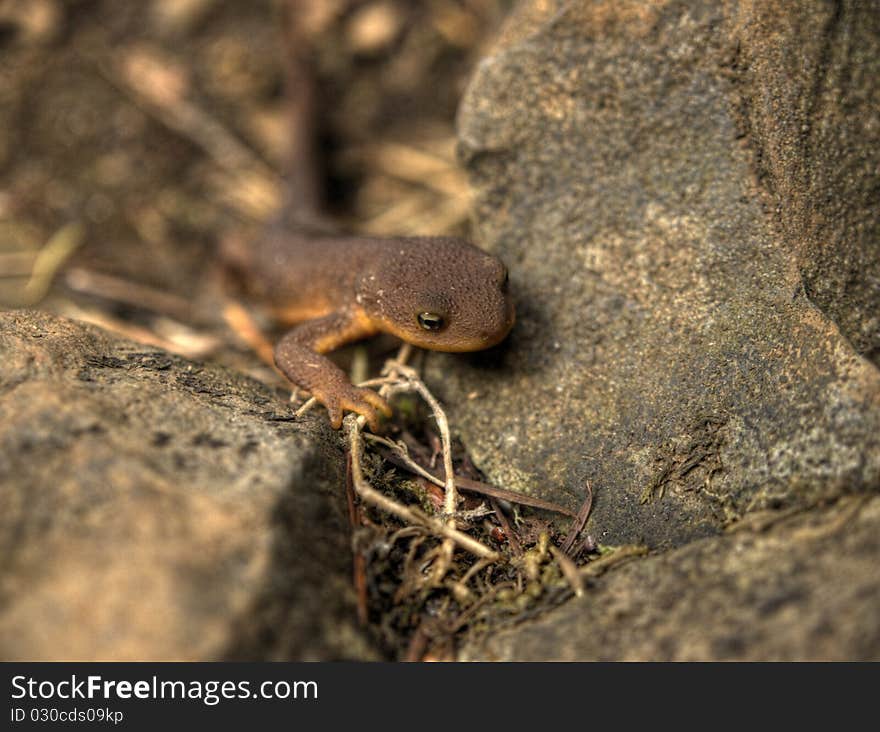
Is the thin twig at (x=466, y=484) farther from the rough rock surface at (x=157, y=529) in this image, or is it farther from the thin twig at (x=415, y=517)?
the rough rock surface at (x=157, y=529)

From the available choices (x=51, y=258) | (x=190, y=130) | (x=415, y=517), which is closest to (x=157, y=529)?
(x=415, y=517)

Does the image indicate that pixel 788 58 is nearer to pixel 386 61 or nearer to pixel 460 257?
pixel 460 257

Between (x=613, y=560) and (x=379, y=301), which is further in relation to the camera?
(x=379, y=301)

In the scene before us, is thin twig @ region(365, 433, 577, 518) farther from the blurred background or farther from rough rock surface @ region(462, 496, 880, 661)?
the blurred background

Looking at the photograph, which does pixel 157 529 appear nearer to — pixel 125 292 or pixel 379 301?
Result: pixel 379 301

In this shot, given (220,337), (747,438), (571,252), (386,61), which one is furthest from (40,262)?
(747,438)
